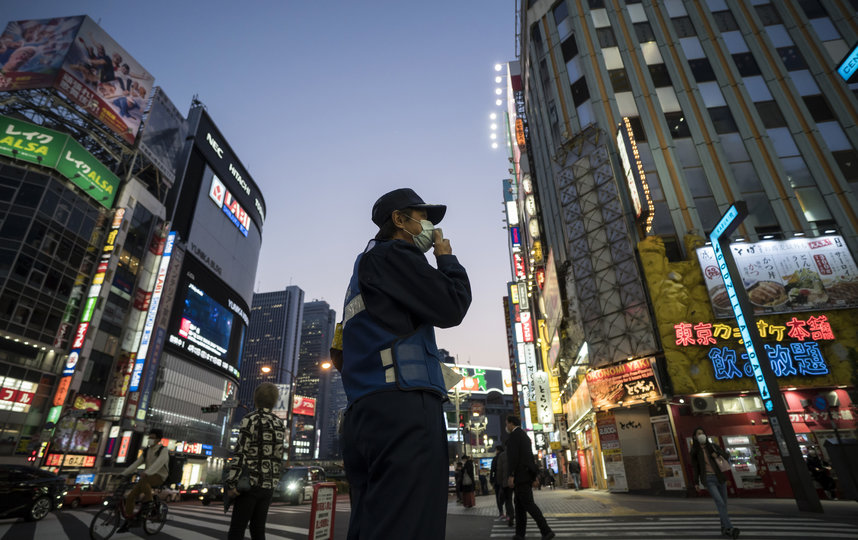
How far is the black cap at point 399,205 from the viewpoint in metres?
2.13

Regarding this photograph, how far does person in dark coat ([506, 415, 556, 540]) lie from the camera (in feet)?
19.7

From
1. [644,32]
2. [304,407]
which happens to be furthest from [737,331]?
[304,407]

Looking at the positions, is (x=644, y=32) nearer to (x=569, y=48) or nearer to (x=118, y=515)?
(x=569, y=48)

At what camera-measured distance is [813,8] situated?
75.6 feet

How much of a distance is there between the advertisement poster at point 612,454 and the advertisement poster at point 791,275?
593 centimetres

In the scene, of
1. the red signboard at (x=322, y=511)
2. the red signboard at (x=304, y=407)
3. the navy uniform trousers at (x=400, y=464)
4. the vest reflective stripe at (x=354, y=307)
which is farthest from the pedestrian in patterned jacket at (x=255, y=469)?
the red signboard at (x=304, y=407)

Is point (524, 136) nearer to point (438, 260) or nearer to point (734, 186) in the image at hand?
point (734, 186)

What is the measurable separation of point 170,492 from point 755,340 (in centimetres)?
2666

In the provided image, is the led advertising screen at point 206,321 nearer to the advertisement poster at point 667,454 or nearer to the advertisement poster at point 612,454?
the advertisement poster at point 612,454

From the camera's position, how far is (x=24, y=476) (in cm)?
986

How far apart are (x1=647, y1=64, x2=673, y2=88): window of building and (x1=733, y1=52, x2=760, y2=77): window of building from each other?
11.2ft

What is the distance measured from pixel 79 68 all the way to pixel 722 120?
1666 inches

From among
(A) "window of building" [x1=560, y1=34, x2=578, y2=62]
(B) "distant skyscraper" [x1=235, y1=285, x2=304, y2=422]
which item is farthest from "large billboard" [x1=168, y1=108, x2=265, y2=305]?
(B) "distant skyscraper" [x1=235, y1=285, x2=304, y2=422]

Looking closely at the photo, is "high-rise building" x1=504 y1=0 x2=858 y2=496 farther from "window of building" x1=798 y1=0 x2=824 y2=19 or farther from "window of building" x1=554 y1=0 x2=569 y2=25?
"window of building" x1=798 y1=0 x2=824 y2=19
